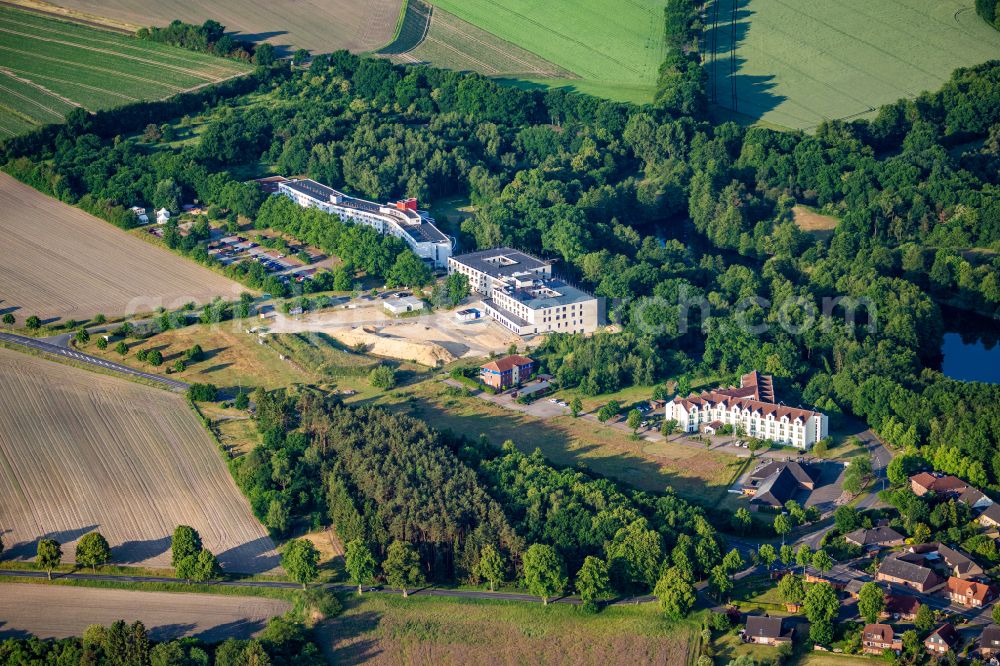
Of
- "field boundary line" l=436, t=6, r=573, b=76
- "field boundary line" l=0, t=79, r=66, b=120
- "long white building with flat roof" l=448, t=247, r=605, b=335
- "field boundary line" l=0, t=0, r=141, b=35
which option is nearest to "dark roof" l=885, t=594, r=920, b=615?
"long white building with flat roof" l=448, t=247, r=605, b=335

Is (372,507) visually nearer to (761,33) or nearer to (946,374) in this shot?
(946,374)

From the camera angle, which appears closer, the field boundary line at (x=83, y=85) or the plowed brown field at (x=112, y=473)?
the plowed brown field at (x=112, y=473)

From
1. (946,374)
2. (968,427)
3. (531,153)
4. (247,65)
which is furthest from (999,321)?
(247,65)

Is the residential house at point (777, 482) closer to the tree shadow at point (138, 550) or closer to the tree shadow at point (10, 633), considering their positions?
the tree shadow at point (138, 550)

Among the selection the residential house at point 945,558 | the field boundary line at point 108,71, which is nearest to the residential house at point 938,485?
the residential house at point 945,558

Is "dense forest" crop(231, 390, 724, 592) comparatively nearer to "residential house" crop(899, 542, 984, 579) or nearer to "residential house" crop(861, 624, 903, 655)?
"residential house" crop(861, 624, 903, 655)

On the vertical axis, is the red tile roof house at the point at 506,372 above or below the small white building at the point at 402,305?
below

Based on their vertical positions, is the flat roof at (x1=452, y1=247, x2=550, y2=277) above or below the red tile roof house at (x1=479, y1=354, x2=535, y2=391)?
above
